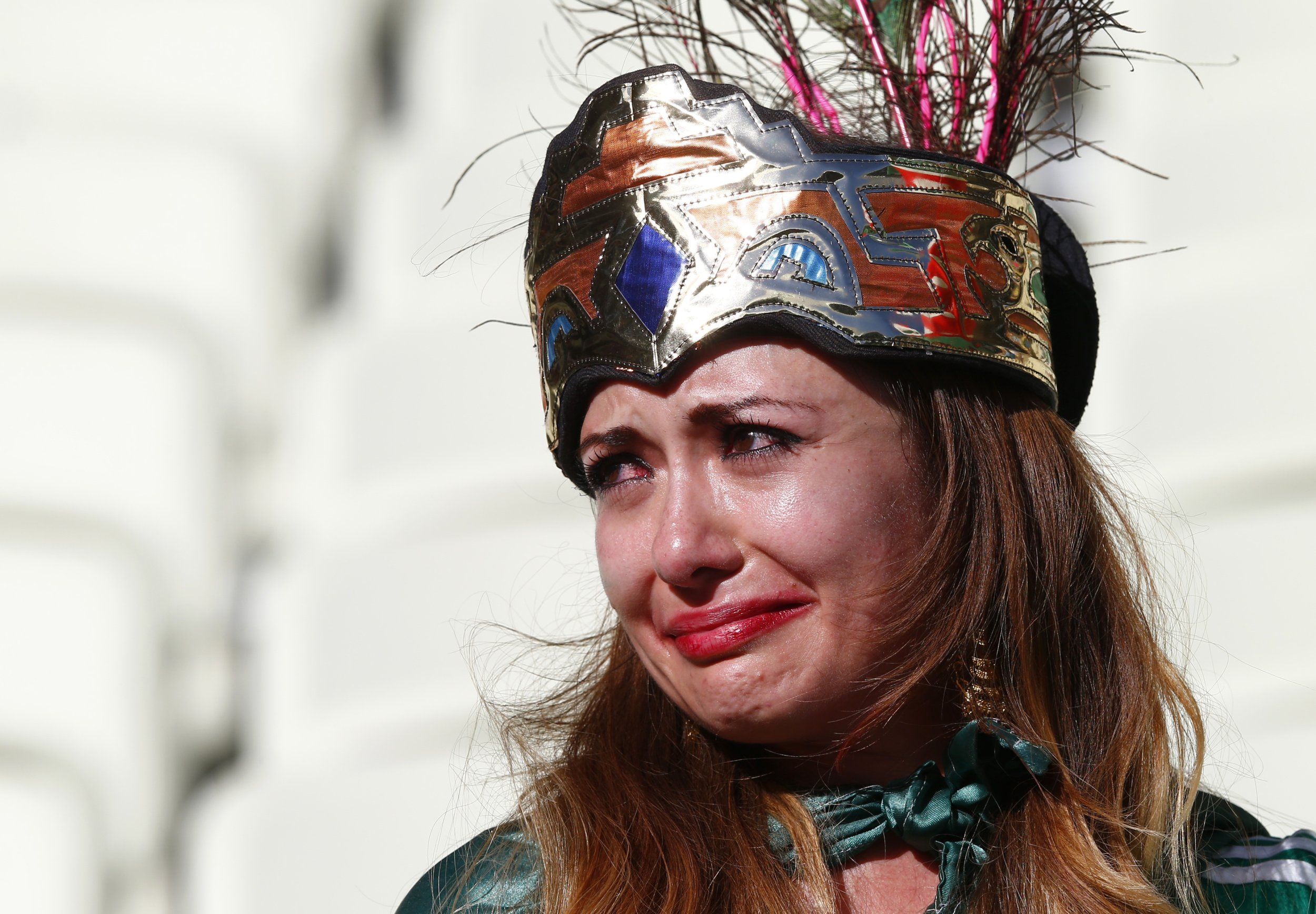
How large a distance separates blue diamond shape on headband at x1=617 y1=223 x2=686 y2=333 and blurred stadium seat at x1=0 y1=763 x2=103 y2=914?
239 centimetres

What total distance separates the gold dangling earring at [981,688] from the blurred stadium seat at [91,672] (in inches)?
92.8

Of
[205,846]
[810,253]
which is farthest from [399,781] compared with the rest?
[810,253]

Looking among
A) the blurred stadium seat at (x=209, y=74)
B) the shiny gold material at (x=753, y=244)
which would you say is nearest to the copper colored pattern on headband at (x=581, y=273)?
the shiny gold material at (x=753, y=244)

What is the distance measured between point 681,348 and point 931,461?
1.05 ft

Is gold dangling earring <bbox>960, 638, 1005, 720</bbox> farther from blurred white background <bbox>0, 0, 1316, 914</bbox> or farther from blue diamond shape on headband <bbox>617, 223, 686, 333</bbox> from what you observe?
blurred white background <bbox>0, 0, 1316, 914</bbox>

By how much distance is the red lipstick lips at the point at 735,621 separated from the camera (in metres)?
1.42

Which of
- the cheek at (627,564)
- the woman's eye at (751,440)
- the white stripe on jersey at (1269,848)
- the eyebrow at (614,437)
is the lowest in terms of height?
the white stripe on jersey at (1269,848)

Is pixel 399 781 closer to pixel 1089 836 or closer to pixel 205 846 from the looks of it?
pixel 205 846

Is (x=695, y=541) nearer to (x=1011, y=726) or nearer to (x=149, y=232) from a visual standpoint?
(x=1011, y=726)

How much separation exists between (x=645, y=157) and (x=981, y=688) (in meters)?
0.74

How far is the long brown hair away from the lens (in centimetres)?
149

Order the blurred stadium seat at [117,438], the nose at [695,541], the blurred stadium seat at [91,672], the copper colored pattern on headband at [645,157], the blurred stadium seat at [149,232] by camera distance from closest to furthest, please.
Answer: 1. the nose at [695,541]
2. the copper colored pattern on headband at [645,157]
3. the blurred stadium seat at [91,672]
4. the blurred stadium seat at [117,438]
5. the blurred stadium seat at [149,232]

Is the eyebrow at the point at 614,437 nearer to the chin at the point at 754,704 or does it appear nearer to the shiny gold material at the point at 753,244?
the shiny gold material at the point at 753,244

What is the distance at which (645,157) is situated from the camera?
153cm
